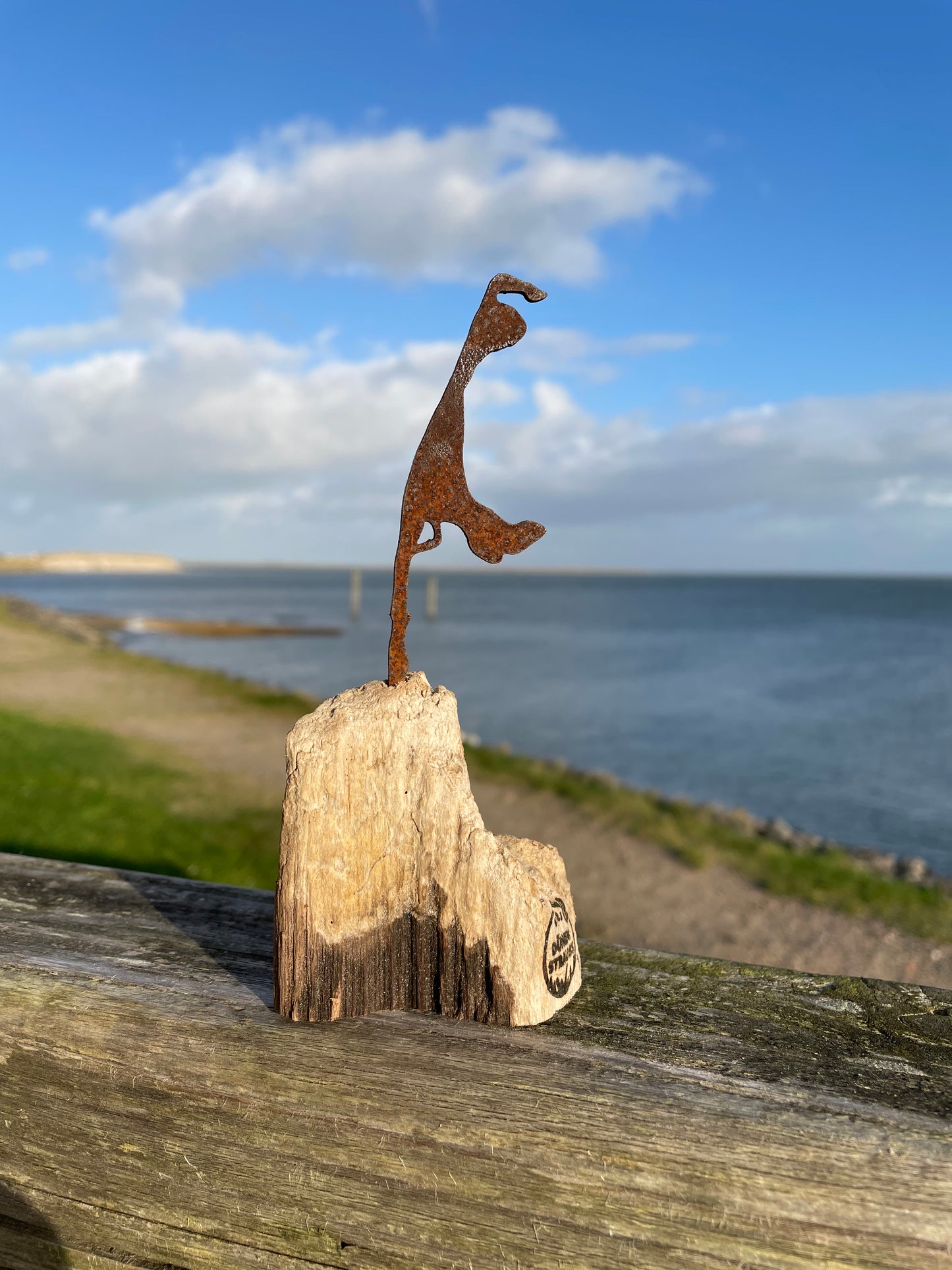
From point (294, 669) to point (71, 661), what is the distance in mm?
10538

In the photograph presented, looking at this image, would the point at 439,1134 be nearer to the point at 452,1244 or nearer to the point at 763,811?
the point at 452,1244

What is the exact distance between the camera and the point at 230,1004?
2.47 m

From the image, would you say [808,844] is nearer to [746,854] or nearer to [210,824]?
[746,854]

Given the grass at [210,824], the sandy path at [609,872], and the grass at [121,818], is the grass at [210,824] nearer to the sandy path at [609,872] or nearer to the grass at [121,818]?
the grass at [121,818]

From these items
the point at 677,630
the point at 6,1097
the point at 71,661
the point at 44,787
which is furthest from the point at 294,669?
the point at 677,630

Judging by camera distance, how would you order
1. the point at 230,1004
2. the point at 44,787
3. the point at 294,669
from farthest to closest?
the point at 294,669, the point at 44,787, the point at 230,1004

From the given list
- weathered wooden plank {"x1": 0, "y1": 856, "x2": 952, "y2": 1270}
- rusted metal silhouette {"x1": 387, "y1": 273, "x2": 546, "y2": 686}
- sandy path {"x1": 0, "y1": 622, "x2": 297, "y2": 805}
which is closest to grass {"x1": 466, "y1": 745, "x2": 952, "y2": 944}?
sandy path {"x1": 0, "y1": 622, "x2": 297, "y2": 805}

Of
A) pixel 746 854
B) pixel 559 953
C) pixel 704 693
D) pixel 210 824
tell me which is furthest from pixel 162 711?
pixel 704 693

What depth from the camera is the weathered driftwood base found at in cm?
244

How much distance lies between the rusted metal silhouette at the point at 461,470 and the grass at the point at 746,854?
295 inches

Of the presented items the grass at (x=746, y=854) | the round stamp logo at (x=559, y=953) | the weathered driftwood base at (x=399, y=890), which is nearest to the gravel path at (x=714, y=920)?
the grass at (x=746, y=854)

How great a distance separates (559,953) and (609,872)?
6.93 m

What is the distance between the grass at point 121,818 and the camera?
7.05 m

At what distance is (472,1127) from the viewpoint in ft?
6.51
